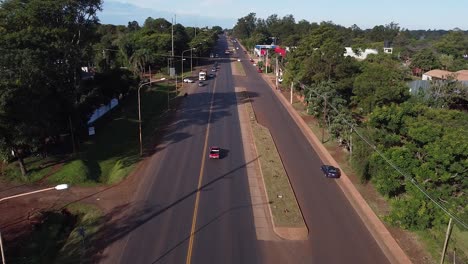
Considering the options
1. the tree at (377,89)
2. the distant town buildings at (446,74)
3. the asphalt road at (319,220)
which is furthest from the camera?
the distant town buildings at (446,74)

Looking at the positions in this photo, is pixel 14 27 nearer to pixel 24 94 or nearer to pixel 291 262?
pixel 24 94

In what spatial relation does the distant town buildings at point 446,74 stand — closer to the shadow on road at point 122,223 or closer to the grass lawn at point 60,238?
the shadow on road at point 122,223

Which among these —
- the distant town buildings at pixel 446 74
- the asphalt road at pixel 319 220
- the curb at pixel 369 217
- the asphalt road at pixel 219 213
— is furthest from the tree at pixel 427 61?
the curb at pixel 369 217

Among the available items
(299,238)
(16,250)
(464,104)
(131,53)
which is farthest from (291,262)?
(131,53)

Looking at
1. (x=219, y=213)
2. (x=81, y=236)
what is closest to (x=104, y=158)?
(x=81, y=236)

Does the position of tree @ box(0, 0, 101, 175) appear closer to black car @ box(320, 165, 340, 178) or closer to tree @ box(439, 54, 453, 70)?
black car @ box(320, 165, 340, 178)

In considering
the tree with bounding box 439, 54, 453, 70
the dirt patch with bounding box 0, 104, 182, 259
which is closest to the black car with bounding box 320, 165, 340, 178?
the dirt patch with bounding box 0, 104, 182, 259
